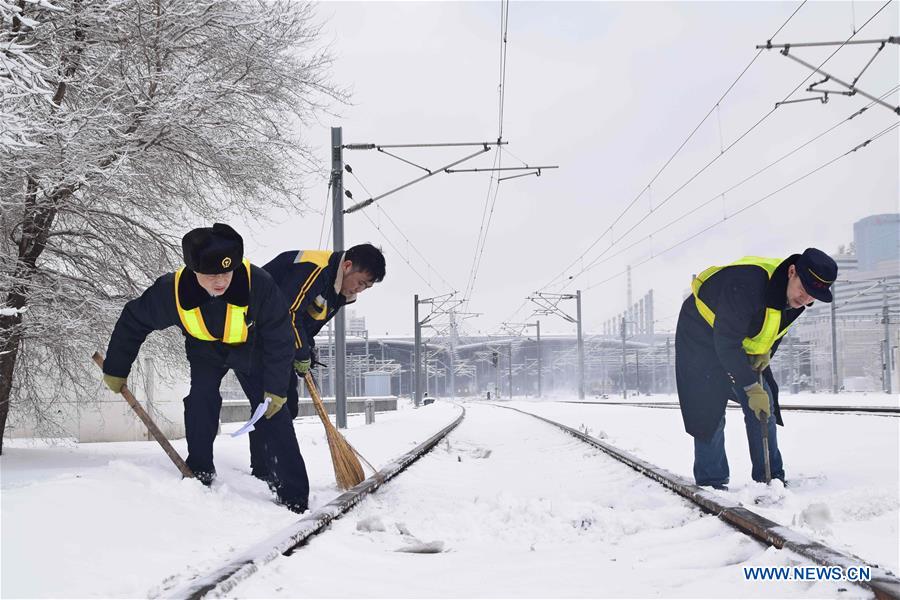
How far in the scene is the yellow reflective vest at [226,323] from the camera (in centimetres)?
510

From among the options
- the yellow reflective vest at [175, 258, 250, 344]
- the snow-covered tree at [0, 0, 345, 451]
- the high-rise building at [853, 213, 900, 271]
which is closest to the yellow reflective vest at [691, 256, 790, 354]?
the yellow reflective vest at [175, 258, 250, 344]

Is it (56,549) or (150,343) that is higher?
(150,343)

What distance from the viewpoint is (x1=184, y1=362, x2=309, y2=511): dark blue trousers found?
5363 mm

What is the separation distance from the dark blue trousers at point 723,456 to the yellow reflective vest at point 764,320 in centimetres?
34

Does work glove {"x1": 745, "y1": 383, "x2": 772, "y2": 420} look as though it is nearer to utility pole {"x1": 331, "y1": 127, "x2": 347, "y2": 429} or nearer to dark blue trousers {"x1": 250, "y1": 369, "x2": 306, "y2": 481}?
dark blue trousers {"x1": 250, "y1": 369, "x2": 306, "y2": 481}

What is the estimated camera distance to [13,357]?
25.6 feet

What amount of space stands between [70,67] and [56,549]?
551cm

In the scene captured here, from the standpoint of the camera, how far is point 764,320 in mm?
5453

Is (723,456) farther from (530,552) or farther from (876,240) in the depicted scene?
(876,240)

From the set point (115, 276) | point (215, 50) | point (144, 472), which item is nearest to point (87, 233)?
point (115, 276)

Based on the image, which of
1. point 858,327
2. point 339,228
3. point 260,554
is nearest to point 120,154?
point 260,554

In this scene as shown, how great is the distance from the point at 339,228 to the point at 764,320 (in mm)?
10921

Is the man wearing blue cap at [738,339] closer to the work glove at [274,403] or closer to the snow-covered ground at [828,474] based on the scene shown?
the snow-covered ground at [828,474]

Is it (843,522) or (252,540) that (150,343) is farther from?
(843,522)
